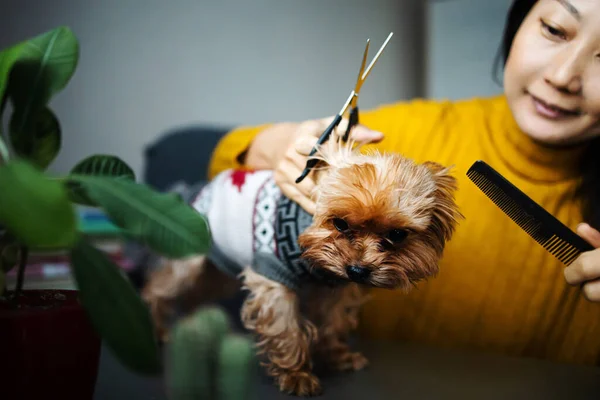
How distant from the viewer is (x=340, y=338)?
2.68 feet

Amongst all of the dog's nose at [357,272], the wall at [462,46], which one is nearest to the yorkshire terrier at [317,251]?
the dog's nose at [357,272]

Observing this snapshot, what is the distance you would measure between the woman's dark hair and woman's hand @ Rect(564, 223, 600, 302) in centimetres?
15

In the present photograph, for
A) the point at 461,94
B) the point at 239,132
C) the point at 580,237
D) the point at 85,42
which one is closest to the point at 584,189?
the point at 580,237

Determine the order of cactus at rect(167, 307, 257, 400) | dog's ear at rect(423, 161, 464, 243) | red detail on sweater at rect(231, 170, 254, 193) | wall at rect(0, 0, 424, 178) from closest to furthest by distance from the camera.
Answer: cactus at rect(167, 307, 257, 400)
dog's ear at rect(423, 161, 464, 243)
red detail on sweater at rect(231, 170, 254, 193)
wall at rect(0, 0, 424, 178)

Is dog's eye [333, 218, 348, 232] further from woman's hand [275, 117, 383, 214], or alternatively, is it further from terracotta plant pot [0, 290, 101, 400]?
terracotta plant pot [0, 290, 101, 400]

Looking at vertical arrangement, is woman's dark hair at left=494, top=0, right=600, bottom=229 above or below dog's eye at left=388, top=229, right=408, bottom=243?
above

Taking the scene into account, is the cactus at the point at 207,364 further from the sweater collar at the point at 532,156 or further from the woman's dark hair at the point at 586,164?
the woman's dark hair at the point at 586,164

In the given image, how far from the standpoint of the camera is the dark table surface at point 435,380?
0.66 m

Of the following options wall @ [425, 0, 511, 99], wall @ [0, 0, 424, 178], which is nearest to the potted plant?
wall @ [0, 0, 424, 178]

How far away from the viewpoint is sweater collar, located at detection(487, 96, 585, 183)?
73cm

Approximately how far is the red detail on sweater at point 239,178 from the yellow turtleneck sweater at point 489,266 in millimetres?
228

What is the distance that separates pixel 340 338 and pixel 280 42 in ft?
2.36

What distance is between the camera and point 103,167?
0.59 m

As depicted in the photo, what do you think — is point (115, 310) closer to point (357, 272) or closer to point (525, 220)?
point (357, 272)
